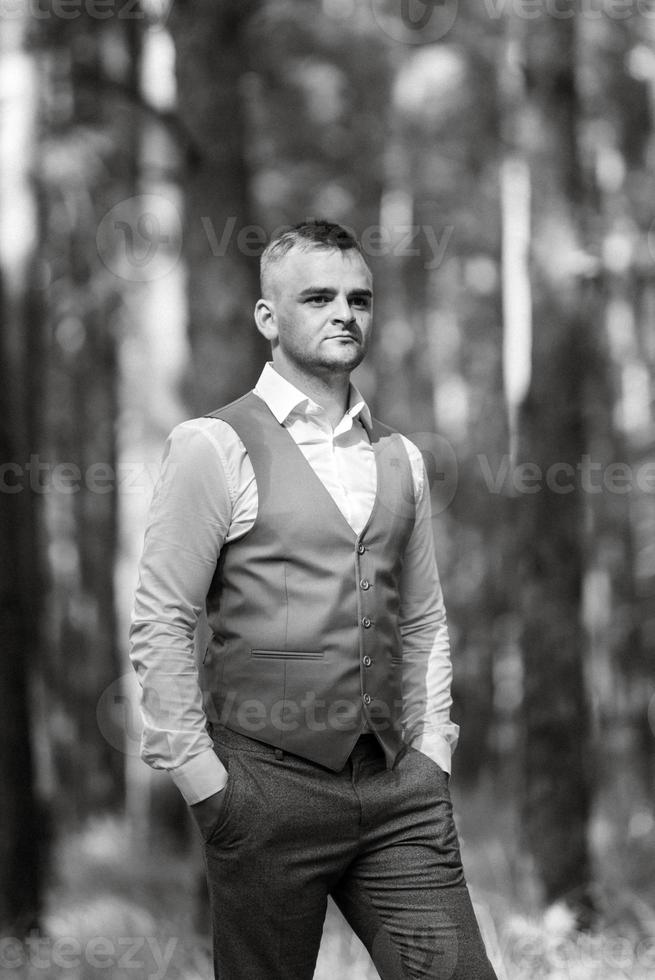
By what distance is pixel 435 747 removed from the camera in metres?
3.02

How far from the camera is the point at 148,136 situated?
9.21 m

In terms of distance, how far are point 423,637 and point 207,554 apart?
0.70 metres

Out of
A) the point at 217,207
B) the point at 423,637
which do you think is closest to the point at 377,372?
the point at 217,207

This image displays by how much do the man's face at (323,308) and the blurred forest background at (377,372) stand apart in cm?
264

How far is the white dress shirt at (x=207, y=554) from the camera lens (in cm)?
270

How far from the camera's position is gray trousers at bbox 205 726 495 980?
273cm

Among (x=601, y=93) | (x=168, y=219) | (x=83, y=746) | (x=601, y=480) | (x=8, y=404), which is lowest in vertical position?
(x=83, y=746)

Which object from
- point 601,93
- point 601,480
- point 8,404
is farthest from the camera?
point 601,93

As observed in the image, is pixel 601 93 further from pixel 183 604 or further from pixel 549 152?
pixel 183 604

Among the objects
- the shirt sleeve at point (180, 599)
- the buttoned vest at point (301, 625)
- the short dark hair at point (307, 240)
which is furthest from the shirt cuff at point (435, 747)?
the short dark hair at point (307, 240)

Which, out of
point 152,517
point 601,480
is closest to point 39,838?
point 152,517

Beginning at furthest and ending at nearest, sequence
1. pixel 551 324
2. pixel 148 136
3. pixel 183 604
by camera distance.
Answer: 1. pixel 148 136
2. pixel 551 324
3. pixel 183 604

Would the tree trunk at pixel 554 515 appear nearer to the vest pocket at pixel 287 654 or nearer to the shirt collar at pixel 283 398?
the shirt collar at pixel 283 398

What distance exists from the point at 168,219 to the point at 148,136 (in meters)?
1.36
